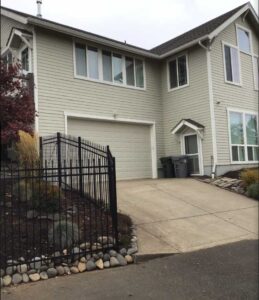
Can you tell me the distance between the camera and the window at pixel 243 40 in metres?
18.7

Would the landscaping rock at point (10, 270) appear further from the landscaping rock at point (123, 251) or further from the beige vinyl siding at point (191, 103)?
the beige vinyl siding at point (191, 103)

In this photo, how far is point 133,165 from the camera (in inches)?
675

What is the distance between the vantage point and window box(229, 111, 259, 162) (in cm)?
1728

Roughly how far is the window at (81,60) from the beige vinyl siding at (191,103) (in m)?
4.34

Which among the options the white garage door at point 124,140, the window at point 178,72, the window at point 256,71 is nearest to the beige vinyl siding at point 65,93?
the white garage door at point 124,140

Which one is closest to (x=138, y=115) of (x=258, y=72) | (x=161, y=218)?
(x=258, y=72)

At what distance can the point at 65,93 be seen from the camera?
14.9 m

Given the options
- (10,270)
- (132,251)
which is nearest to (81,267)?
(132,251)

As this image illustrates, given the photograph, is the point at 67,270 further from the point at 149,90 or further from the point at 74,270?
the point at 149,90

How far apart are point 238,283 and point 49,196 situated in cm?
417

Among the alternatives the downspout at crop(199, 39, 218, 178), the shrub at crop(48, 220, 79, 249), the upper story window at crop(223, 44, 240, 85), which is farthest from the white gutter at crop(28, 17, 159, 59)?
the shrub at crop(48, 220, 79, 249)

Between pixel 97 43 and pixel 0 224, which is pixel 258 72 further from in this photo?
pixel 0 224

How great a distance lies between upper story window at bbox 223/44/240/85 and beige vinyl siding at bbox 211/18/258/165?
26 cm

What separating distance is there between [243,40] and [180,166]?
274 inches
